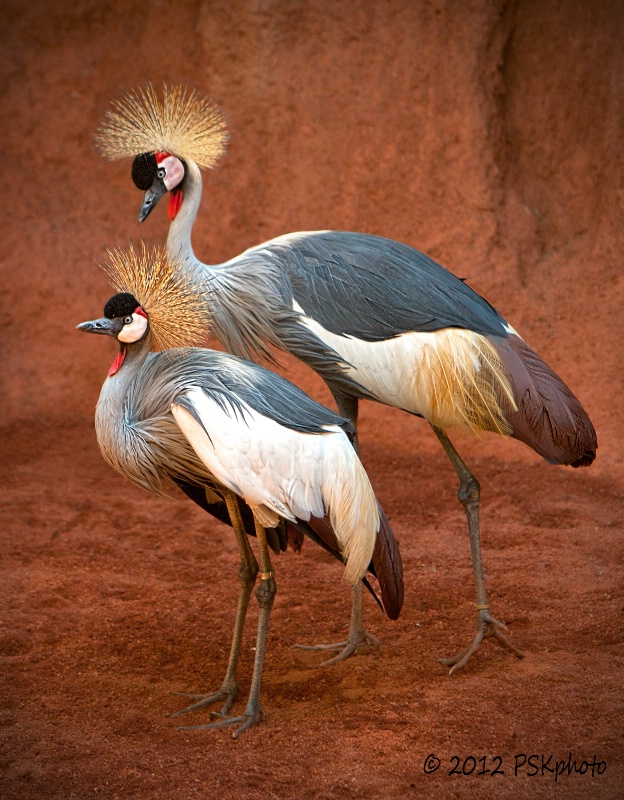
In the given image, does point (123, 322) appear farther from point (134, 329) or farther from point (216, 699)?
point (216, 699)

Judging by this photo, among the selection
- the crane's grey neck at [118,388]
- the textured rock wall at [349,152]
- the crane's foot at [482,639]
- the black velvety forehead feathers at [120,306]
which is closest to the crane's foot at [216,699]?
the crane's foot at [482,639]

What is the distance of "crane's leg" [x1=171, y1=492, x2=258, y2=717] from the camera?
300 centimetres

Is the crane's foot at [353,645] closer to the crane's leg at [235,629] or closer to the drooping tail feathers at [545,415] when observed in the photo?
the crane's leg at [235,629]

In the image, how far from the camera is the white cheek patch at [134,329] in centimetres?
294

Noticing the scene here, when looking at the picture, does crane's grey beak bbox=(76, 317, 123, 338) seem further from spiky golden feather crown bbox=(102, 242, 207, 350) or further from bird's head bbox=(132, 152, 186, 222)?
bird's head bbox=(132, 152, 186, 222)

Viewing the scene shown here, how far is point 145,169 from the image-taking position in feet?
12.2

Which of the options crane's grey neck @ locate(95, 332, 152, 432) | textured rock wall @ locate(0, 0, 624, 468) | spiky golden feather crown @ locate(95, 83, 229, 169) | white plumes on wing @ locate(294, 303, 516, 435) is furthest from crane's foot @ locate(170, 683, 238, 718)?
textured rock wall @ locate(0, 0, 624, 468)

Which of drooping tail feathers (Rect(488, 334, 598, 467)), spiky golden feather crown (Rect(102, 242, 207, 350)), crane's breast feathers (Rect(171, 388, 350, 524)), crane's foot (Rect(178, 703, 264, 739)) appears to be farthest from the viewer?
drooping tail feathers (Rect(488, 334, 598, 467))

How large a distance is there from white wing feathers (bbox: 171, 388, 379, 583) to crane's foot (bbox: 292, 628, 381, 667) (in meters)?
0.67

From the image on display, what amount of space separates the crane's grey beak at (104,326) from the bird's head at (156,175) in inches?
34.9

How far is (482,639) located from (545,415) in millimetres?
814

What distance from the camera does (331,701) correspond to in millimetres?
3057

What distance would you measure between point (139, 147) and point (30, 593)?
1.80m

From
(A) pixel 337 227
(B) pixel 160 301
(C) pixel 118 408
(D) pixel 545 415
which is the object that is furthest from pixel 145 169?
(A) pixel 337 227
